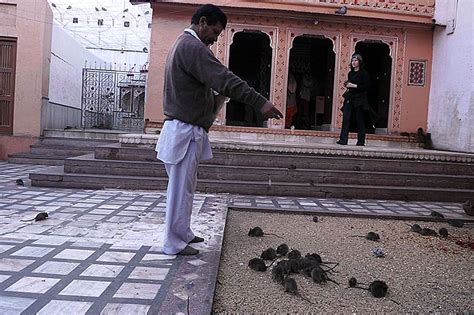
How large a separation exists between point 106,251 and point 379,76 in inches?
463

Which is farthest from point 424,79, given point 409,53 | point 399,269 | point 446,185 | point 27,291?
point 27,291

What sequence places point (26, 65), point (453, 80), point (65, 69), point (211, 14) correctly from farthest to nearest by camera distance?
1. point (65, 69)
2. point (26, 65)
3. point (453, 80)
4. point (211, 14)

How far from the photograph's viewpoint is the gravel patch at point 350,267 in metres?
2.98

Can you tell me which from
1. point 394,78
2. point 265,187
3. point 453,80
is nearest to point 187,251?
point 265,187

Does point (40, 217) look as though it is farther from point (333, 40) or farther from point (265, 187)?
point (333, 40)

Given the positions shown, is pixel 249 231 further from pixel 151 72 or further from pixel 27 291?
pixel 151 72

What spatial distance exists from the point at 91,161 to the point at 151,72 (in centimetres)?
431

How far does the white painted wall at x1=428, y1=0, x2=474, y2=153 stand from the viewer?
1053 centimetres

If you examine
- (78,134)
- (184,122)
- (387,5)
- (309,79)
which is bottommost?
(78,134)

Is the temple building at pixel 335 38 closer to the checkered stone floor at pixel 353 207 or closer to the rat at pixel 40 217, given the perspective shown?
the checkered stone floor at pixel 353 207

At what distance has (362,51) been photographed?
14359mm

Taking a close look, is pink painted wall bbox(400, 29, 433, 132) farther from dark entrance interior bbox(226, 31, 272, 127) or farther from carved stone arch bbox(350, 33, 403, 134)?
dark entrance interior bbox(226, 31, 272, 127)

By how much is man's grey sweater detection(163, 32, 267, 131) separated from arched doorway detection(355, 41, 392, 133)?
9126 millimetres

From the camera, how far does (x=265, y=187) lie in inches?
291
